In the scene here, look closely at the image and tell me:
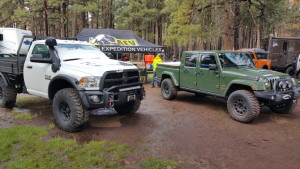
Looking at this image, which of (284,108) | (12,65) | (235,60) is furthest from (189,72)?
(12,65)

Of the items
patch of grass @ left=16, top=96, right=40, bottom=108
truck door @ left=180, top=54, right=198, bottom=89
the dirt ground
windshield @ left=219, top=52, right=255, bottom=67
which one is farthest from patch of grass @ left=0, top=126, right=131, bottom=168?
windshield @ left=219, top=52, right=255, bottom=67

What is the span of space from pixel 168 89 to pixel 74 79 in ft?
15.5

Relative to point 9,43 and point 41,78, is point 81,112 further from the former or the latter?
point 9,43

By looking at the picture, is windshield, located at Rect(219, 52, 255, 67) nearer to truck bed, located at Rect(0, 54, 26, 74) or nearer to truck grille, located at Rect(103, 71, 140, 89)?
truck grille, located at Rect(103, 71, 140, 89)

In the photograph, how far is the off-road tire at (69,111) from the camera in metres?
5.44

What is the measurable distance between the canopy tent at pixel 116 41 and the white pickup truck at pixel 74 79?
6926 mm

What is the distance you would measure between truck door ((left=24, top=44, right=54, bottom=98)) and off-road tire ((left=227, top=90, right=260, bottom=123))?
4649 millimetres

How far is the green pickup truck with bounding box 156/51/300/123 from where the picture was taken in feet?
20.7

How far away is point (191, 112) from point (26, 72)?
4.83 m

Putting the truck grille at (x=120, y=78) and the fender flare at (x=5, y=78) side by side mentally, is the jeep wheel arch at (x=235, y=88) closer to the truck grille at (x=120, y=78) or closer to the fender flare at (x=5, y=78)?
the truck grille at (x=120, y=78)

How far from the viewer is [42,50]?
256 inches

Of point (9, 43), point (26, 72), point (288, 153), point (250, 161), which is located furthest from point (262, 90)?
point (9, 43)

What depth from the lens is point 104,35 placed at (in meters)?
15.0

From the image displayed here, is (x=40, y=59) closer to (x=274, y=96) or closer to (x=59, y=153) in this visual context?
(x=59, y=153)
